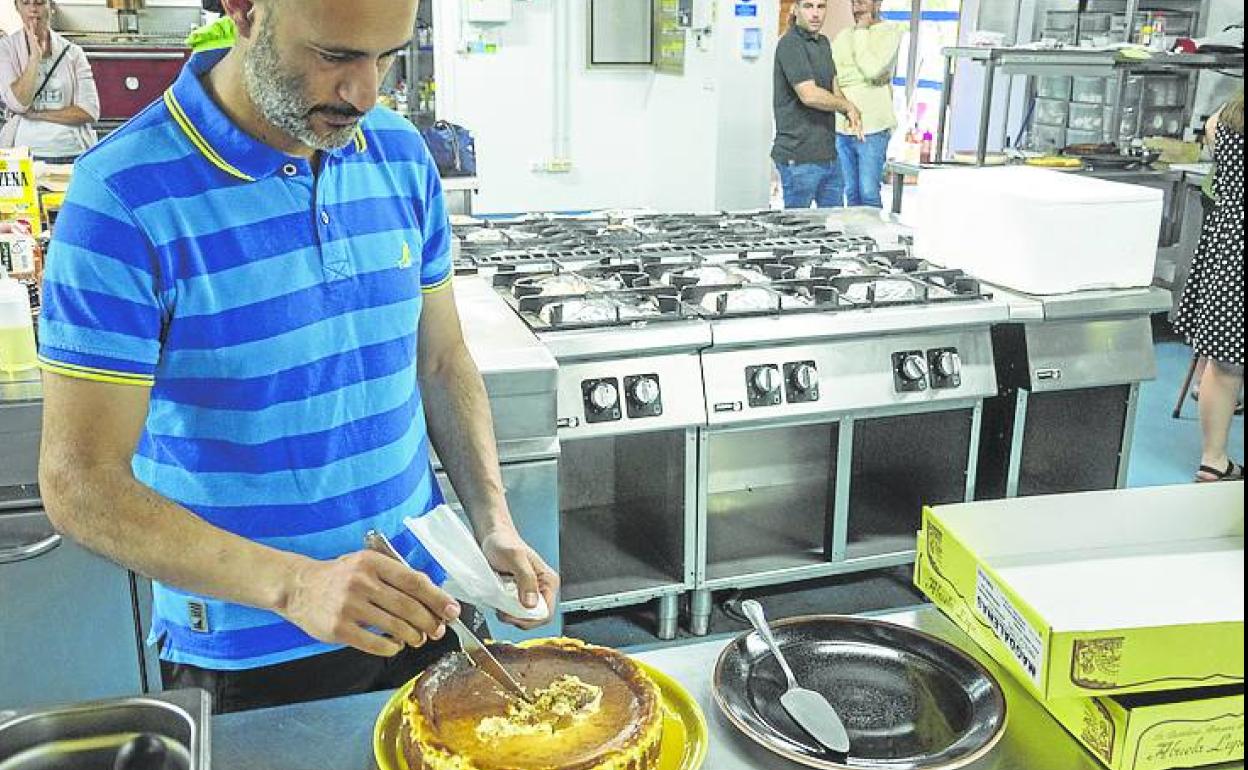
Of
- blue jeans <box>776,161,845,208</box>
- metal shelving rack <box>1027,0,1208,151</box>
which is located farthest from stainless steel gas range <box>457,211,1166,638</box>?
metal shelving rack <box>1027,0,1208,151</box>

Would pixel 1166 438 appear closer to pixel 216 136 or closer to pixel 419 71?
pixel 216 136

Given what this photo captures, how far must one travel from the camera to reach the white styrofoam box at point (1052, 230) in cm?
289

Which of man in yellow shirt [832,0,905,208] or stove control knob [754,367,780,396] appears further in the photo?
man in yellow shirt [832,0,905,208]

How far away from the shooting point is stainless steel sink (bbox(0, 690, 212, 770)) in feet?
3.48

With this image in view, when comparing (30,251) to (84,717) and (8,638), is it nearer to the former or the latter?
(8,638)

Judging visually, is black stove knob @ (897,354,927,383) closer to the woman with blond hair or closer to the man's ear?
the man's ear

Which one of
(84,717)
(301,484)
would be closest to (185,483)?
(301,484)

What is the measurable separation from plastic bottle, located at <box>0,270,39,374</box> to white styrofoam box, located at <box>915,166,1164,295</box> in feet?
7.67

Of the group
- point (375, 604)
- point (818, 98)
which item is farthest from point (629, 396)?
point (818, 98)

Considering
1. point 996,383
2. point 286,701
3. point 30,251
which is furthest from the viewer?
point 996,383

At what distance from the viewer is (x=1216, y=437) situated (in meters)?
4.04

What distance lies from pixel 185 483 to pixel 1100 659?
3.34 feet

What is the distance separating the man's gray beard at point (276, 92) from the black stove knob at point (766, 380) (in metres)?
1.60

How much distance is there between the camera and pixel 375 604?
1.09 metres
